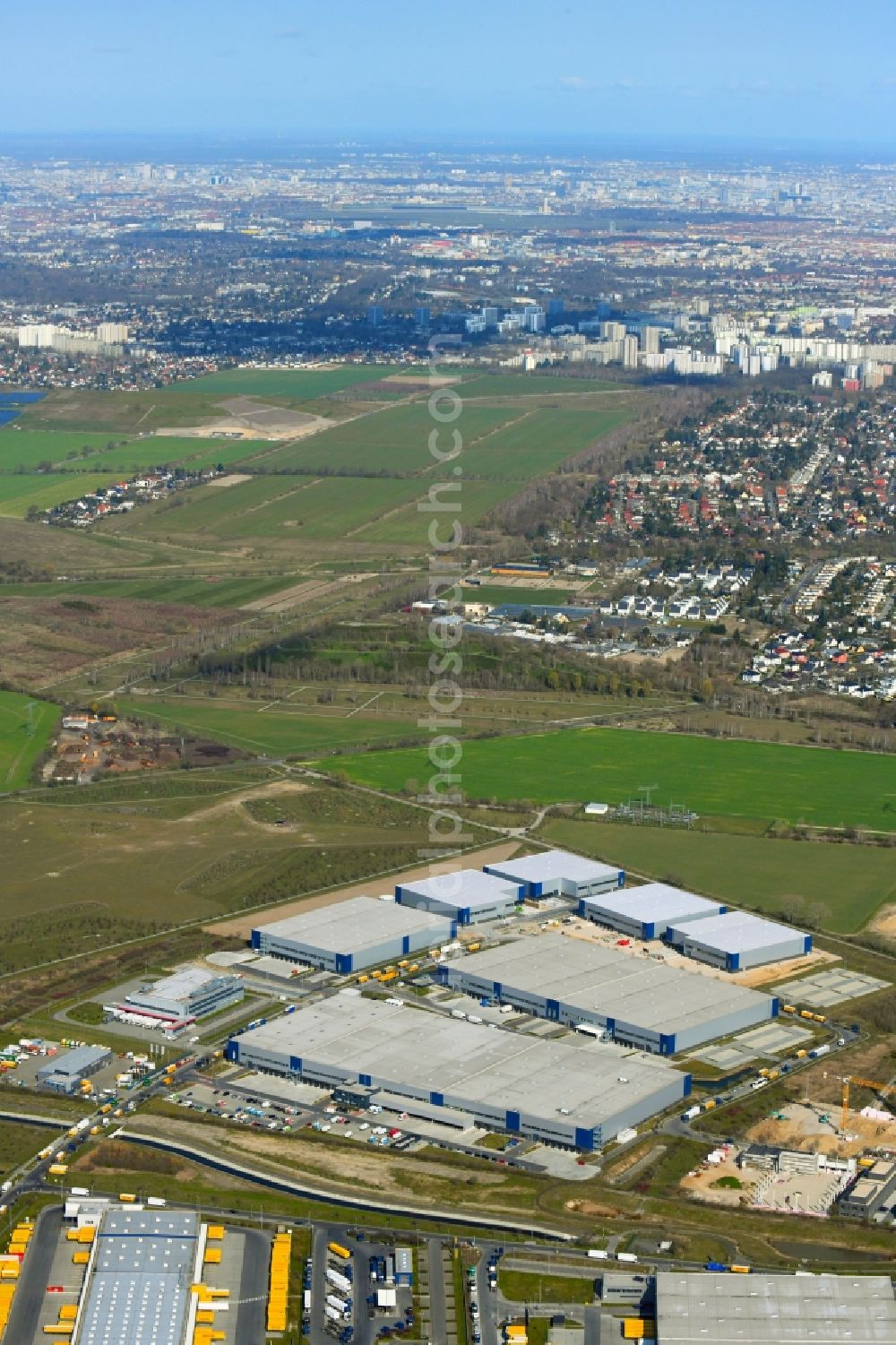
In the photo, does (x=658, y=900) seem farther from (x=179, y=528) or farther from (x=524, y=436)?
(x=524, y=436)

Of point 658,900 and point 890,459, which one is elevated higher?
point 890,459

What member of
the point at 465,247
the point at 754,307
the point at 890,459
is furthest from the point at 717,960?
the point at 465,247

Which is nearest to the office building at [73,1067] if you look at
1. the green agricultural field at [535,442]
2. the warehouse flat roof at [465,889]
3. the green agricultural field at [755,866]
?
the warehouse flat roof at [465,889]

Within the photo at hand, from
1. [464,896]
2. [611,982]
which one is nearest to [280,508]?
[464,896]

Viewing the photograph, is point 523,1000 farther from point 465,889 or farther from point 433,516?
point 433,516

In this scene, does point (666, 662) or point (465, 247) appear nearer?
point (666, 662)

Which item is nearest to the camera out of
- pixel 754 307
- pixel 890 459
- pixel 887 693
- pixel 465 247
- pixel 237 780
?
pixel 237 780
